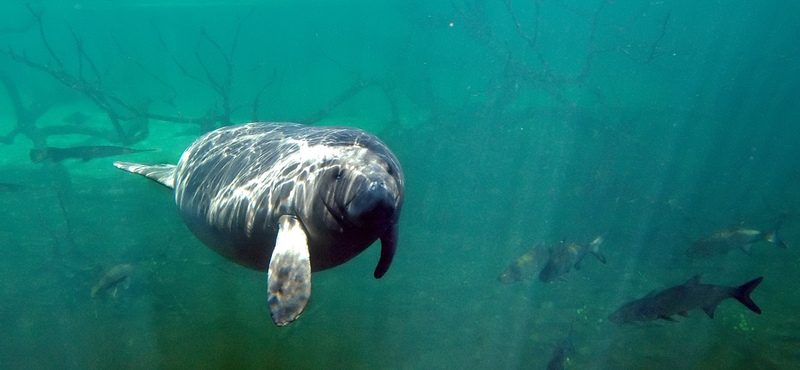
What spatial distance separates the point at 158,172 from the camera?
540 cm

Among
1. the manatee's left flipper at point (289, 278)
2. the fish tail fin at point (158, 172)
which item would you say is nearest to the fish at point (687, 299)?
the manatee's left flipper at point (289, 278)

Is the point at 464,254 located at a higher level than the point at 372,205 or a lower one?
lower

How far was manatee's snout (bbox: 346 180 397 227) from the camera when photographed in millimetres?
2615

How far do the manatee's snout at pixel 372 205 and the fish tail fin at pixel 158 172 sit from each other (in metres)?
3.13

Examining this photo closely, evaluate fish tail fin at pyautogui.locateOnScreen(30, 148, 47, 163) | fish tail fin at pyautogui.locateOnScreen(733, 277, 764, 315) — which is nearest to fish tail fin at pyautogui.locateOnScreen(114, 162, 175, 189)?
fish tail fin at pyautogui.locateOnScreen(733, 277, 764, 315)

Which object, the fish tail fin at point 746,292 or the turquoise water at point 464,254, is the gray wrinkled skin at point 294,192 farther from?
the fish tail fin at point 746,292

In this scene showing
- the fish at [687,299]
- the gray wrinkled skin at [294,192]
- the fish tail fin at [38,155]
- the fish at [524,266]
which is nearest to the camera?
the gray wrinkled skin at [294,192]

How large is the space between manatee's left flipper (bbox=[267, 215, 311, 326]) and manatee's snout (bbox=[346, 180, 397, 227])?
428 mm

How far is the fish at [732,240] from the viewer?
7832mm

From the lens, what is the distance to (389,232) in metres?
3.21

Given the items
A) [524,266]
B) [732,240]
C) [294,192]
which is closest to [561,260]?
[524,266]

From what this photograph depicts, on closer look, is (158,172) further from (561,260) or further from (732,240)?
(732,240)

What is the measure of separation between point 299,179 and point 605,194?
1440 cm

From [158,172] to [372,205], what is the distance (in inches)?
157
